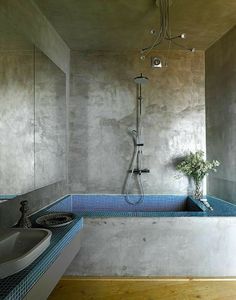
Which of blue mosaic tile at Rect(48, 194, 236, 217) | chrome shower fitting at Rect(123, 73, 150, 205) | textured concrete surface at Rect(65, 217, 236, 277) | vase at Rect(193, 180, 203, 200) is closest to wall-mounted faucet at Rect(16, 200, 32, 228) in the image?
textured concrete surface at Rect(65, 217, 236, 277)

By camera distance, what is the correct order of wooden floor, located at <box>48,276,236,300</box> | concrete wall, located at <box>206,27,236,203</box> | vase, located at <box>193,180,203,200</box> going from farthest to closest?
vase, located at <box>193,180,203,200</box> < concrete wall, located at <box>206,27,236,203</box> < wooden floor, located at <box>48,276,236,300</box>

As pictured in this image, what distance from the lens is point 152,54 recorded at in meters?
3.76

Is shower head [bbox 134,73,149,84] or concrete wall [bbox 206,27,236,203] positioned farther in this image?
shower head [bbox 134,73,149,84]

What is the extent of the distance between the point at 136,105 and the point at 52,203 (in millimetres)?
1904

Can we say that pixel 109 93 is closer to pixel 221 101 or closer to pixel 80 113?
pixel 80 113

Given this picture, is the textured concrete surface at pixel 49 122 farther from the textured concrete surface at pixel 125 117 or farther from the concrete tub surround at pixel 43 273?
the concrete tub surround at pixel 43 273

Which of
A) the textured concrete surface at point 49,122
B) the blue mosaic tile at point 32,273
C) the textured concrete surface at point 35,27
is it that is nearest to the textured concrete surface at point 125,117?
the textured concrete surface at point 49,122

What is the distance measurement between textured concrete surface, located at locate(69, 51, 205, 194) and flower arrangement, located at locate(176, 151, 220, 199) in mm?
237

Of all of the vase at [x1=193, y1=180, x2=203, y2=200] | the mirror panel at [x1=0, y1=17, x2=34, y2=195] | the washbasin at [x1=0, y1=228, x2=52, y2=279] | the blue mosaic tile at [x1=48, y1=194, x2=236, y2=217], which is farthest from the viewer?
the blue mosaic tile at [x1=48, y1=194, x2=236, y2=217]

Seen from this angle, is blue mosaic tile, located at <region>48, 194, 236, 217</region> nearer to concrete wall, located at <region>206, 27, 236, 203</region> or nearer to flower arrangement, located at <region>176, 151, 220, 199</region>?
flower arrangement, located at <region>176, 151, 220, 199</region>

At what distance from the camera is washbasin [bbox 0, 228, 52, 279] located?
50.7 inches

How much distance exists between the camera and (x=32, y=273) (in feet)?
4.06

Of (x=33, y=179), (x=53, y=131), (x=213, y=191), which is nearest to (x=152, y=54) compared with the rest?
(x=53, y=131)

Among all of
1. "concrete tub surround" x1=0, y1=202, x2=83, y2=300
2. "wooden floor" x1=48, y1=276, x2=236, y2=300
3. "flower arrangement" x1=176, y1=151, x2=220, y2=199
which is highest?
"flower arrangement" x1=176, y1=151, x2=220, y2=199
